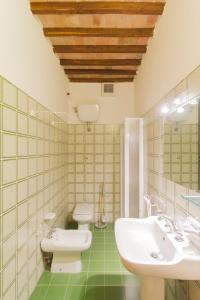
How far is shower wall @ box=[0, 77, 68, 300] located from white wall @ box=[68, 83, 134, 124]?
1.32 meters

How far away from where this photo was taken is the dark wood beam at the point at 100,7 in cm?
197

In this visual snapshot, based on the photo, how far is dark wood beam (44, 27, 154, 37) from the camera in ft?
7.73

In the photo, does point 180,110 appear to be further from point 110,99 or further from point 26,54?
point 110,99

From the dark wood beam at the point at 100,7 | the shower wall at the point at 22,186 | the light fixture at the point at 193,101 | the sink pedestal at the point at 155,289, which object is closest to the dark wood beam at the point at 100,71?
the shower wall at the point at 22,186

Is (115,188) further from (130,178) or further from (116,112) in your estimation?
(116,112)

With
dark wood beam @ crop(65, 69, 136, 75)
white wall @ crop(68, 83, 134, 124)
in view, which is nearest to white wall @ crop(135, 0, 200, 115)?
dark wood beam @ crop(65, 69, 136, 75)

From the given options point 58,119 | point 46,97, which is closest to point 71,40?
point 46,97

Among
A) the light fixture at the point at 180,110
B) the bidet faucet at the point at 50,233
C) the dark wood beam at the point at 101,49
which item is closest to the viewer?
the light fixture at the point at 180,110

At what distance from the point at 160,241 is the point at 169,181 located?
19.7 inches

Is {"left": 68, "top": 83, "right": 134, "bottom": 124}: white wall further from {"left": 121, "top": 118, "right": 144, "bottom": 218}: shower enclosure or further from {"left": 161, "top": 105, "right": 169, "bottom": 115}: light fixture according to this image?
{"left": 161, "top": 105, "right": 169, "bottom": 115}: light fixture

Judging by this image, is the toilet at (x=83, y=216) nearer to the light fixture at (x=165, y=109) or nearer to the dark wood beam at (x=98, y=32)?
the light fixture at (x=165, y=109)

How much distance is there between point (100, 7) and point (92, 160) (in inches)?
89.4

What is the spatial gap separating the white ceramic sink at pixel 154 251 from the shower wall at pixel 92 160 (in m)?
1.95

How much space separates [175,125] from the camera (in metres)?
1.73
